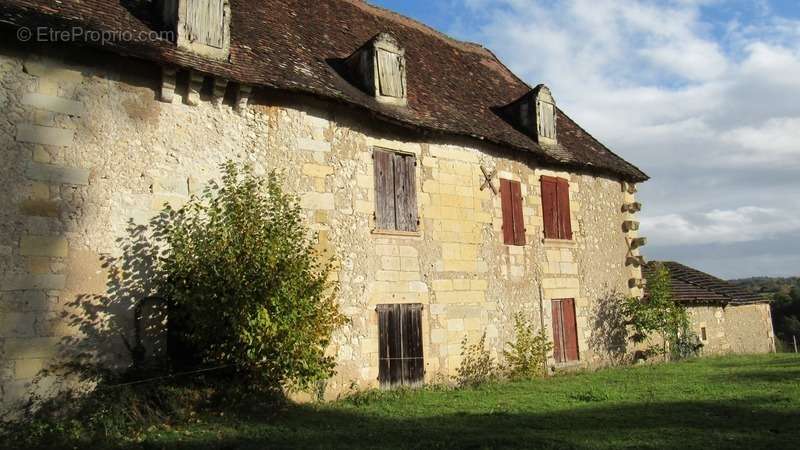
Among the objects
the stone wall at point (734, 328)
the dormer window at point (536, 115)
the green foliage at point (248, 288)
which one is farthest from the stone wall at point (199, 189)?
the stone wall at point (734, 328)

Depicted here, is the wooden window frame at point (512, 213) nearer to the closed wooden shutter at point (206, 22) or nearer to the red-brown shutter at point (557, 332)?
the red-brown shutter at point (557, 332)

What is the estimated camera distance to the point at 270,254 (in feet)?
24.0

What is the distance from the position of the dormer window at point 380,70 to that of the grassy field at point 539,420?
4.80 metres

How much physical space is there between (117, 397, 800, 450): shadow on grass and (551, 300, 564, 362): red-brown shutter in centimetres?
405

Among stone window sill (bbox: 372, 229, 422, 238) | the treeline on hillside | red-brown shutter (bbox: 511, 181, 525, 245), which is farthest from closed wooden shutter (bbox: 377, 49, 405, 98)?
the treeline on hillside

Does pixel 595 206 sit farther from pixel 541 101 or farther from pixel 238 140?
pixel 238 140

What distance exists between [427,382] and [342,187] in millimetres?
3384

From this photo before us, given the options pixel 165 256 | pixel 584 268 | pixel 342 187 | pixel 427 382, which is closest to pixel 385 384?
pixel 427 382

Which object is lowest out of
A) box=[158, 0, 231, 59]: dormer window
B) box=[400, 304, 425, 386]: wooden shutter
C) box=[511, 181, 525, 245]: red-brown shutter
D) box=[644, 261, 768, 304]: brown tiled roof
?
box=[400, 304, 425, 386]: wooden shutter

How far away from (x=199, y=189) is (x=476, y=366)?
5.51m

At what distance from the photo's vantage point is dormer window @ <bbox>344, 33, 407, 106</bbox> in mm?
10234

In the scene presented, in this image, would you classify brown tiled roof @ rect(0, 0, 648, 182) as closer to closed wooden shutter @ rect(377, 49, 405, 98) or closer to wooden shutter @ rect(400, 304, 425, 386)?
closed wooden shutter @ rect(377, 49, 405, 98)

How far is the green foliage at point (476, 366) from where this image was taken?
412 inches

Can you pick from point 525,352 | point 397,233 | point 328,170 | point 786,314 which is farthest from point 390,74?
point 786,314
